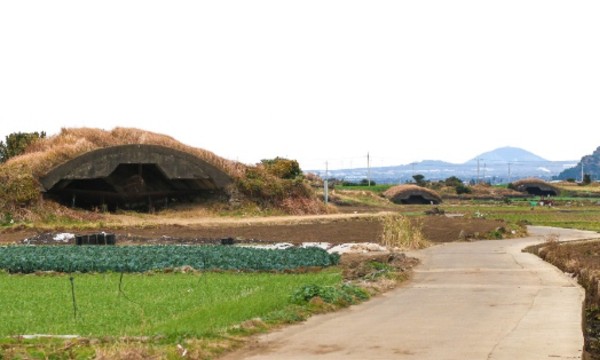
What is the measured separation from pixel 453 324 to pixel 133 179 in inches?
1627

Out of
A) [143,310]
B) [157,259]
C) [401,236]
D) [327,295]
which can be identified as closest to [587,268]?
[327,295]

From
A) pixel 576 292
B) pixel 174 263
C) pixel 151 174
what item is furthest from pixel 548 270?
pixel 151 174

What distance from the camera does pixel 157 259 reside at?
86.4 feet

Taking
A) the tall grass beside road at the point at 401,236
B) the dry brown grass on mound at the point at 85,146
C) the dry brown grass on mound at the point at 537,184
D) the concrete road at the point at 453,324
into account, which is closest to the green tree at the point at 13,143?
the dry brown grass on mound at the point at 85,146

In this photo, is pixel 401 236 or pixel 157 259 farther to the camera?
pixel 401 236

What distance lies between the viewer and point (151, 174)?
2248 inches

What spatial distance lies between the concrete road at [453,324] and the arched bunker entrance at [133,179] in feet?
98.6

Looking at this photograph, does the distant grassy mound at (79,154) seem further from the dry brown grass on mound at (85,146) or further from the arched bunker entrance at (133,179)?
the arched bunker entrance at (133,179)

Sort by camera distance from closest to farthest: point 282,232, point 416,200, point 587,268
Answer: point 587,268, point 282,232, point 416,200

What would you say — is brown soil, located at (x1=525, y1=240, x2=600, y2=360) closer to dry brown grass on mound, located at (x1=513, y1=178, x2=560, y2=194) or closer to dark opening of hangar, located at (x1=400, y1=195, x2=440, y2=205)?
dark opening of hangar, located at (x1=400, y1=195, x2=440, y2=205)

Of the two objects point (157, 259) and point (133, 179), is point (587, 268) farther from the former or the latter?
point (133, 179)

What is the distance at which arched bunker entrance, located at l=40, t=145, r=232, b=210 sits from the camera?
5072 centimetres

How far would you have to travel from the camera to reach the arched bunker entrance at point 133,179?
5072 cm

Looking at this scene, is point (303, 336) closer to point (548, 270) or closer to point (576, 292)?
point (576, 292)
